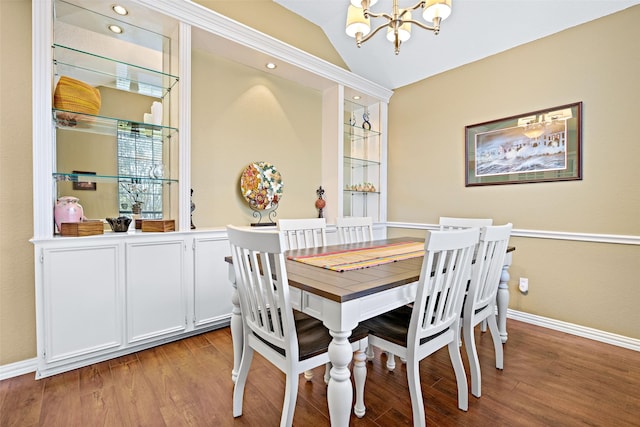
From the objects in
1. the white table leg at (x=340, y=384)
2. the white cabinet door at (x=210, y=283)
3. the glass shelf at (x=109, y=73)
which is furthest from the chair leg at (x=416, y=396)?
the glass shelf at (x=109, y=73)

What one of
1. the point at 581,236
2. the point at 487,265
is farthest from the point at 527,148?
the point at 487,265

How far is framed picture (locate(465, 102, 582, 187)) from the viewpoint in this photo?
2.66 meters

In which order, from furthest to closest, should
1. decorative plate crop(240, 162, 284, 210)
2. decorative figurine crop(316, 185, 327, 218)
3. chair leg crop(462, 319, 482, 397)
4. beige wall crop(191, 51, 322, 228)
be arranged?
decorative figurine crop(316, 185, 327, 218) < decorative plate crop(240, 162, 284, 210) < beige wall crop(191, 51, 322, 228) < chair leg crop(462, 319, 482, 397)

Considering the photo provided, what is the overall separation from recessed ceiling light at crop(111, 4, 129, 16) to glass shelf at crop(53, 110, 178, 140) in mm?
785

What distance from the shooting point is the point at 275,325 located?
1326 mm

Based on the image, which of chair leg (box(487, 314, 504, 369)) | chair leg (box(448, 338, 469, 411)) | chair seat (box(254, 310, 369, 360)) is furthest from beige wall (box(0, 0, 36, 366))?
chair leg (box(487, 314, 504, 369))

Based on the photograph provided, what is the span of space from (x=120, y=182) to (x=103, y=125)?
1.42 ft

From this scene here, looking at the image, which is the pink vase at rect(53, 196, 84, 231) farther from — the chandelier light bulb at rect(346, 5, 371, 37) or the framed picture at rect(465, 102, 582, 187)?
the framed picture at rect(465, 102, 582, 187)

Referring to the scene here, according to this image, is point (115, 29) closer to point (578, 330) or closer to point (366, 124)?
point (366, 124)

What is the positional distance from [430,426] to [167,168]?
257cm

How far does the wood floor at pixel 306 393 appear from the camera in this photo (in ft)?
5.14

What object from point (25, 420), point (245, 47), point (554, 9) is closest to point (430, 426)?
point (25, 420)

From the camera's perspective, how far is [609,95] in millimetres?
2477

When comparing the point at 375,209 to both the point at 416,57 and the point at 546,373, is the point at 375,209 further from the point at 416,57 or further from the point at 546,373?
the point at 546,373
